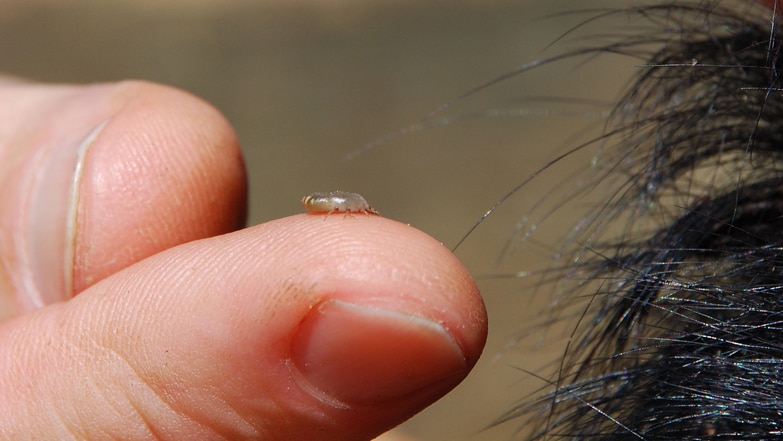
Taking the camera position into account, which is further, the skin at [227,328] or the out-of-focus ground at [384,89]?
the out-of-focus ground at [384,89]

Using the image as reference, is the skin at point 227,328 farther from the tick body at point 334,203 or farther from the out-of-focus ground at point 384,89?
the out-of-focus ground at point 384,89

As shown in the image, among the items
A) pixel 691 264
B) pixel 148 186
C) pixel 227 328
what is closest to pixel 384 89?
pixel 148 186

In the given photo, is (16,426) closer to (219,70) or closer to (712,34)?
(712,34)

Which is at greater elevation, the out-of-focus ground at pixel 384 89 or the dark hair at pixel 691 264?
the dark hair at pixel 691 264

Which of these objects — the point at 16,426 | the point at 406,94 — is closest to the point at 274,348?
the point at 16,426

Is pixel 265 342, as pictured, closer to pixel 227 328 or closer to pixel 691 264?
pixel 227 328

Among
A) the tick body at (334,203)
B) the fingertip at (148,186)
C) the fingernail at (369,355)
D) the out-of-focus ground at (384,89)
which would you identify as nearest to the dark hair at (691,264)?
the fingernail at (369,355)
